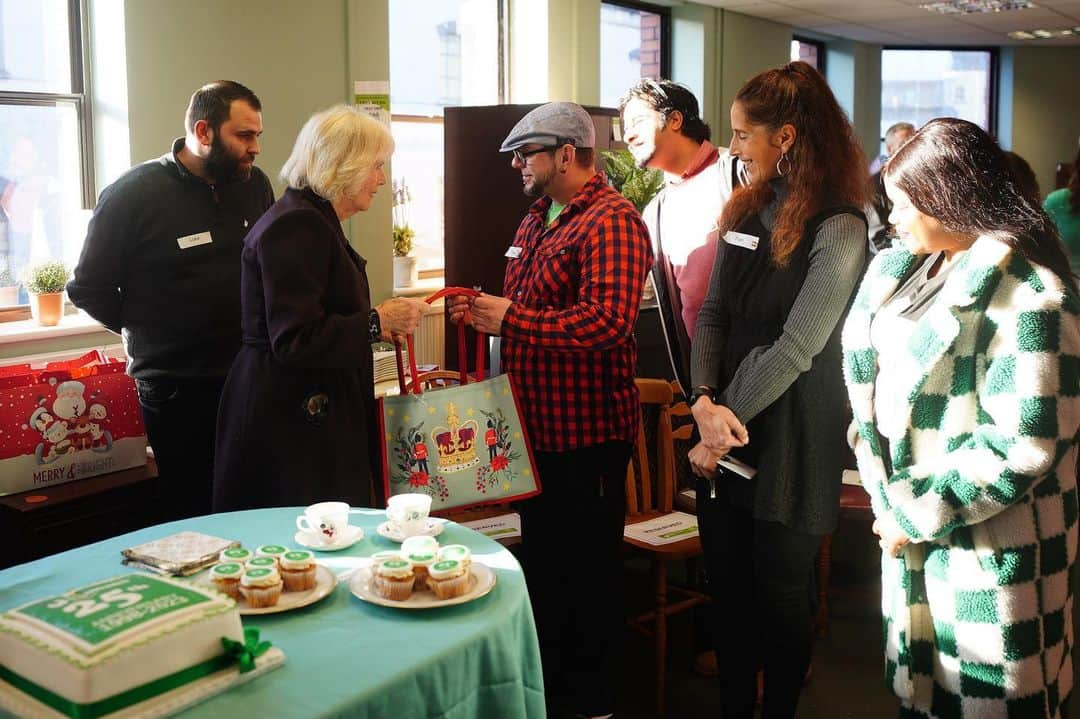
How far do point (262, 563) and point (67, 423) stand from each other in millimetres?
1747

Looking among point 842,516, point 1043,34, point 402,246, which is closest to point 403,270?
point 402,246

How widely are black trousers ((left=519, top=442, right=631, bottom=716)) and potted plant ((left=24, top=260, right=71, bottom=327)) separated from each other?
2100mm

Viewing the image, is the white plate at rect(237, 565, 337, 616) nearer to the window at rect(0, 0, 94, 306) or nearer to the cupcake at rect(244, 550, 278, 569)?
the cupcake at rect(244, 550, 278, 569)

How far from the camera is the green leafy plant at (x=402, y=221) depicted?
561 centimetres

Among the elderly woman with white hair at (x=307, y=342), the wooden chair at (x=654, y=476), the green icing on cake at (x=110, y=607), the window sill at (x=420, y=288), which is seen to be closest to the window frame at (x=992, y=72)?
the window sill at (x=420, y=288)

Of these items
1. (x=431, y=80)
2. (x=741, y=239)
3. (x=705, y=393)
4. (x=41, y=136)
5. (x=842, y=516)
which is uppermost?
(x=431, y=80)

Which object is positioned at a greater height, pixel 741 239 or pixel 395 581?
pixel 741 239

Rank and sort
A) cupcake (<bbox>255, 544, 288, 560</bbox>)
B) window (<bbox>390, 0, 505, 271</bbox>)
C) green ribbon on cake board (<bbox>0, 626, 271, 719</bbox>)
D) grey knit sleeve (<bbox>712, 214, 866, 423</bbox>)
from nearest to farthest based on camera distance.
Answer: green ribbon on cake board (<bbox>0, 626, 271, 719</bbox>)
cupcake (<bbox>255, 544, 288, 560</bbox>)
grey knit sleeve (<bbox>712, 214, 866, 423</bbox>)
window (<bbox>390, 0, 505, 271</bbox>)

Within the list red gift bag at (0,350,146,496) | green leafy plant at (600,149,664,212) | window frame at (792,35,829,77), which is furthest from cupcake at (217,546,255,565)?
window frame at (792,35,829,77)

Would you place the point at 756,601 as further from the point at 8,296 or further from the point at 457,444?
the point at 8,296

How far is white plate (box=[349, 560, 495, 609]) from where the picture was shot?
162 cm

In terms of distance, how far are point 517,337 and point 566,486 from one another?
0.39 metres

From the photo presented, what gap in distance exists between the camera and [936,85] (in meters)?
11.3

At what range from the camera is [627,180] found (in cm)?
494
